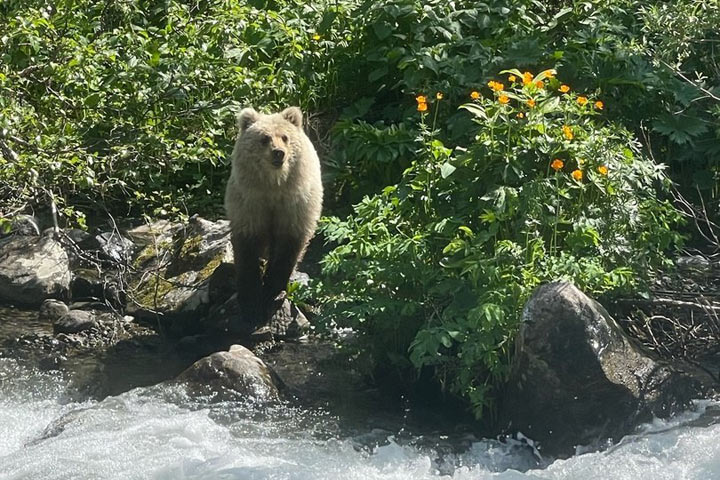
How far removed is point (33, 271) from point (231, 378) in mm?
2559

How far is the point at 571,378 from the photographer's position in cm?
573

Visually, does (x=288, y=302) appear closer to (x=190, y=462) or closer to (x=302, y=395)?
(x=302, y=395)

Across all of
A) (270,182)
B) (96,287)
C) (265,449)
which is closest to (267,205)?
(270,182)

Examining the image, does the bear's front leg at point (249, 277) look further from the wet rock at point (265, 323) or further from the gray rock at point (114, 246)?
the gray rock at point (114, 246)

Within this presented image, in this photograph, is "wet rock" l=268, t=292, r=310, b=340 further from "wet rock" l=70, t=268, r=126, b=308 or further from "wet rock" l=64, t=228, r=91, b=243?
"wet rock" l=64, t=228, r=91, b=243

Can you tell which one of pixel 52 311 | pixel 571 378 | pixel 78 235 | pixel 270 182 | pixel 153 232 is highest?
pixel 270 182

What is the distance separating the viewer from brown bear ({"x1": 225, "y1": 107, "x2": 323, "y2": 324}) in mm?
7527

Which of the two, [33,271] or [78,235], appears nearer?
[33,271]

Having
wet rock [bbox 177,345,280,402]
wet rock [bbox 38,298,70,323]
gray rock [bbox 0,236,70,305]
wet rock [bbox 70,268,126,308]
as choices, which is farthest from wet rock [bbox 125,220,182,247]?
wet rock [bbox 177,345,280,402]

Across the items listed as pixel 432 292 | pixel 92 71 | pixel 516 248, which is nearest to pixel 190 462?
pixel 432 292

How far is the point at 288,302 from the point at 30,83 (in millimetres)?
2854

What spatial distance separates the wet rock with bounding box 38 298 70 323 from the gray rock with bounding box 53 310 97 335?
0.23 meters

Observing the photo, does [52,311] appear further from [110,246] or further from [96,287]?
[110,246]

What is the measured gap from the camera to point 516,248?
598cm
